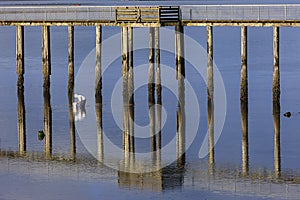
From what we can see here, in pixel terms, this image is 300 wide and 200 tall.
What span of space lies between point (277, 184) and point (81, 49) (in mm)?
65454

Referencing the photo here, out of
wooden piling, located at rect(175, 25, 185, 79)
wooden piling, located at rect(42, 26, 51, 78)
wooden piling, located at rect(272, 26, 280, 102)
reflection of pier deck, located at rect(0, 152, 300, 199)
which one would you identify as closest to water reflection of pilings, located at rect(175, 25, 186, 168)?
wooden piling, located at rect(175, 25, 185, 79)

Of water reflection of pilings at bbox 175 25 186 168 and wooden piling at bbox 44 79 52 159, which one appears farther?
water reflection of pilings at bbox 175 25 186 168

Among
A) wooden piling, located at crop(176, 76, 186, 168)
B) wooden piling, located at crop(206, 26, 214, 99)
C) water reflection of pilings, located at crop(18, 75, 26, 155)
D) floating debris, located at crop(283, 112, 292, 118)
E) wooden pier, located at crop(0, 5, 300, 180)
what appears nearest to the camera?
wooden piling, located at crop(176, 76, 186, 168)

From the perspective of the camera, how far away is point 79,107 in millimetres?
52625

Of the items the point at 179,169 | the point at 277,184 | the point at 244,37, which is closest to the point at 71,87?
the point at 244,37

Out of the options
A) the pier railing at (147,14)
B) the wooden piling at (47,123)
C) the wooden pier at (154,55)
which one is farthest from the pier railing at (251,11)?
the wooden piling at (47,123)

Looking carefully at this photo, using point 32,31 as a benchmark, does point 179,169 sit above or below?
below

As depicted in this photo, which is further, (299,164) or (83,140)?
(83,140)

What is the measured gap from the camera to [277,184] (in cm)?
3541

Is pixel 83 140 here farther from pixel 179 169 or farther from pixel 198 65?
pixel 198 65

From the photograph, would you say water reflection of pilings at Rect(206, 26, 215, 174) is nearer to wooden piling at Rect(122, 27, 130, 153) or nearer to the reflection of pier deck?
the reflection of pier deck

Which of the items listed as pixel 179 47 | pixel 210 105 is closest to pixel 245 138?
pixel 210 105

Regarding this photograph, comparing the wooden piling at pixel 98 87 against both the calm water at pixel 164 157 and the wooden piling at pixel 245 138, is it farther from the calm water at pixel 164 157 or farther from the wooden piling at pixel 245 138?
the wooden piling at pixel 245 138

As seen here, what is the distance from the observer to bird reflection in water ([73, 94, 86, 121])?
50.7 metres
